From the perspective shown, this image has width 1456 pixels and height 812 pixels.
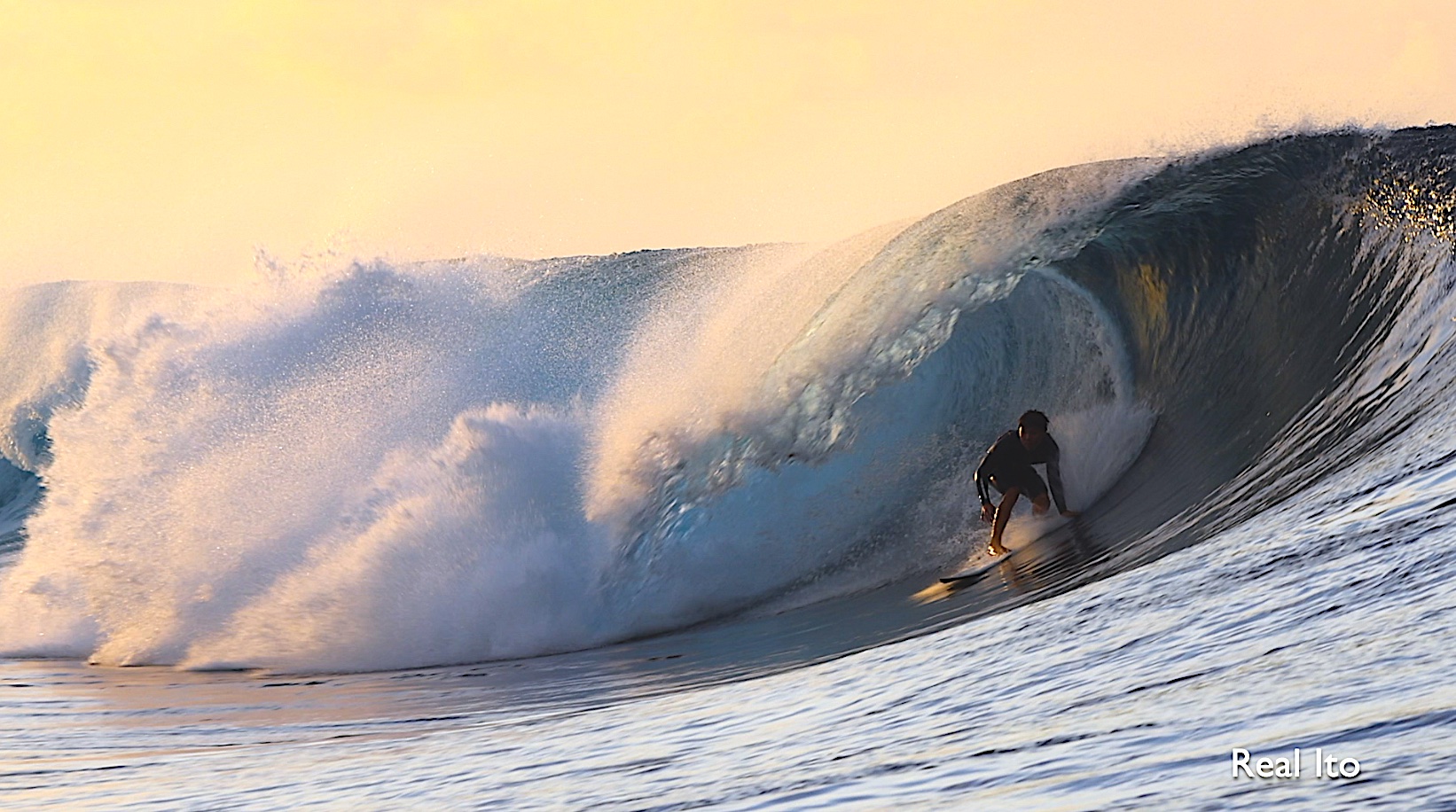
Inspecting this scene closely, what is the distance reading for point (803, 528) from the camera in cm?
889

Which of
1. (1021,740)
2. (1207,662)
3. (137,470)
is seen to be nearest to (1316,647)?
(1207,662)

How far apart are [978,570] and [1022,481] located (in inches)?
25.6

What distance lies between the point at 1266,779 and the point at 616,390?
8755 mm

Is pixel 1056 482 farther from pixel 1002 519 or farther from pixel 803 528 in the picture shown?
pixel 803 528

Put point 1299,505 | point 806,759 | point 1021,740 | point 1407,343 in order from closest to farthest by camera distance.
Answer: point 1021,740 < point 806,759 < point 1299,505 < point 1407,343

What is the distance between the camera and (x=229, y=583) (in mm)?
9531

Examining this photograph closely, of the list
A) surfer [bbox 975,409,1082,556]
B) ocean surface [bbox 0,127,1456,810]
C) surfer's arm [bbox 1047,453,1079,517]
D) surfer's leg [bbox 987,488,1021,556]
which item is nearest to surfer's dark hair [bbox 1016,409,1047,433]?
surfer [bbox 975,409,1082,556]

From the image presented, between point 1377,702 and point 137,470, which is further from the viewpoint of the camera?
point 137,470

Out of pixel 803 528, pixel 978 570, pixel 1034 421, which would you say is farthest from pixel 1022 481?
pixel 803 528

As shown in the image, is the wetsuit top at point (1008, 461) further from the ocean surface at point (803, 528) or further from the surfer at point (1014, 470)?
the ocean surface at point (803, 528)

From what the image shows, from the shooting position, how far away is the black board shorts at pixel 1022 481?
24.9 feet

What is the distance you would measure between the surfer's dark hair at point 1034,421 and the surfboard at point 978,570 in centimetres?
73

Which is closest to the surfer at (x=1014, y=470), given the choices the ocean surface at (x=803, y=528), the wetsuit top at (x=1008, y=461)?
the wetsuit top at (x=1008, y=461)

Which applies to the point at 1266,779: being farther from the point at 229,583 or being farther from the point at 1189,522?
the point at 229,583
